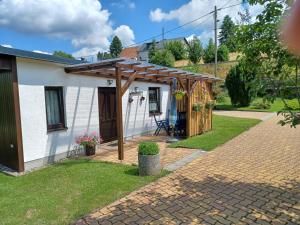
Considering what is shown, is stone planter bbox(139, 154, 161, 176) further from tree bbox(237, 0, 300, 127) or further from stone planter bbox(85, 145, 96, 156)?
tree bbox(237, 0, 300, 127)

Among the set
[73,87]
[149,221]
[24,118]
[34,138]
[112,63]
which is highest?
[112,63]

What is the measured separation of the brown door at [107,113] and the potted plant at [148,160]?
3.89 meters

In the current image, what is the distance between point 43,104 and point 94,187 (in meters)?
3.05

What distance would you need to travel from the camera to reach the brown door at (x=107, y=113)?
9453 mm

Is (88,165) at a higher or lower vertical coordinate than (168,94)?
lower

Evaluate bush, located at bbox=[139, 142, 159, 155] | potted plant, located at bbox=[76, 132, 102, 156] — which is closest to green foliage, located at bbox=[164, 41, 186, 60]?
potted plant, located at bbox=[76, 132, 102, 156]

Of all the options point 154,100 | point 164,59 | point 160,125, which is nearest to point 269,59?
point 160,125

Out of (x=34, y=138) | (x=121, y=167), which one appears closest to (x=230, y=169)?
(x=121, y=167)

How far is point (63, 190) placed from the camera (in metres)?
5.16

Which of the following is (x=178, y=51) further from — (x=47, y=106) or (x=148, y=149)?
(x=148, y=149)

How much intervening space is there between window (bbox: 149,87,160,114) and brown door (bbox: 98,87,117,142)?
2.66m

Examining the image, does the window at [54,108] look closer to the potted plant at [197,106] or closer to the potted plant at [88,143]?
the potted plant at [88,143]

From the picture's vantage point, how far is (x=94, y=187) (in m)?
5.25

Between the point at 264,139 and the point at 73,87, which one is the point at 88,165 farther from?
the point at 264,139
